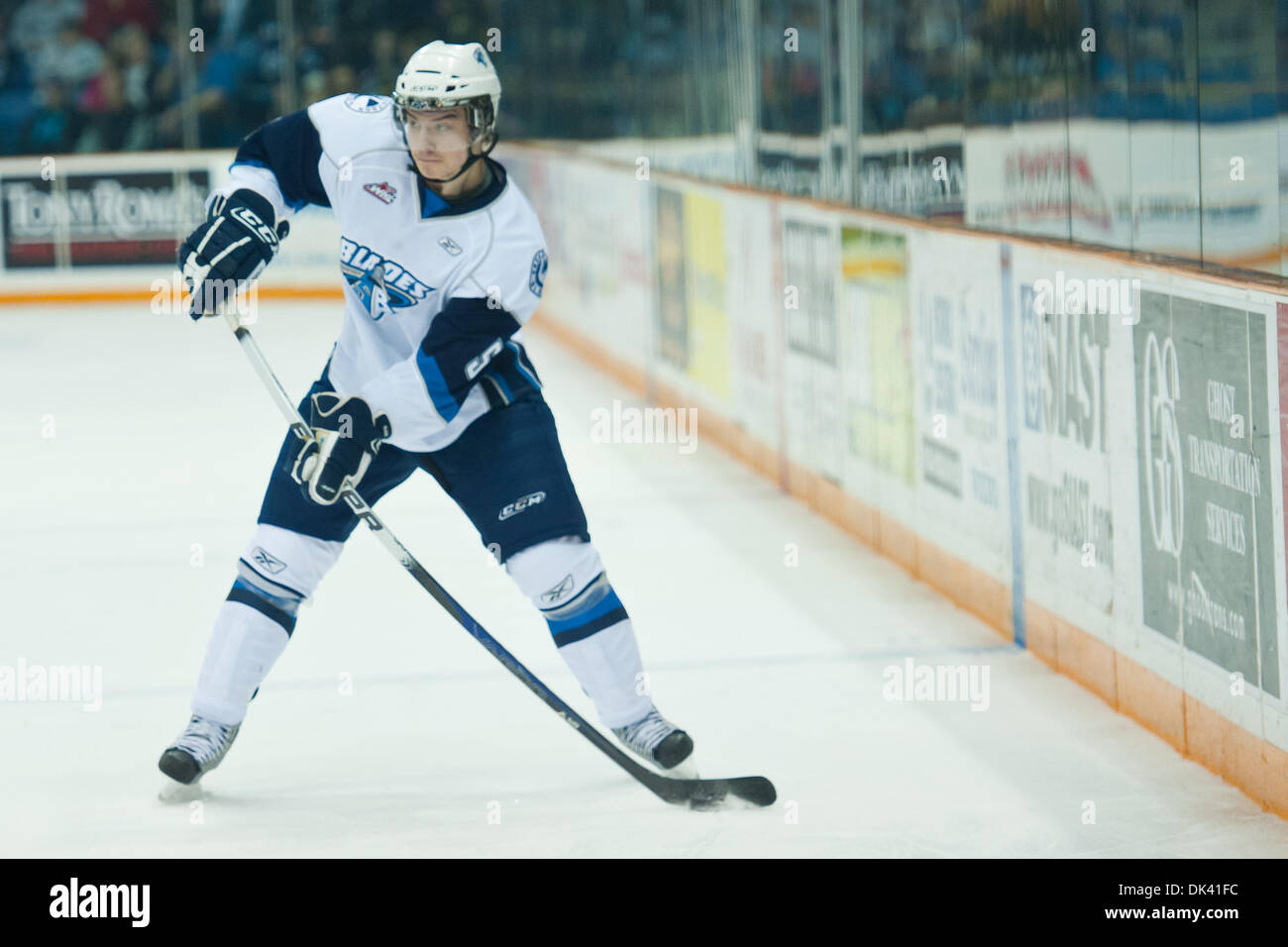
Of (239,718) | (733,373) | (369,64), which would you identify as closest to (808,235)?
(733,373)

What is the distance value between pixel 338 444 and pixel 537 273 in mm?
493

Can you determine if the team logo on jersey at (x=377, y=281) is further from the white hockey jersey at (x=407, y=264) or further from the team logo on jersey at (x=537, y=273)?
the team logo on jersey at (x=537, y=273)

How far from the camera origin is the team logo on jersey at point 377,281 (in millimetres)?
3717

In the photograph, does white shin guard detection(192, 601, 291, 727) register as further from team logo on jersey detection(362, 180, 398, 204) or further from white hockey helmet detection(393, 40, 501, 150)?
white hockey helmet detection(393, 40, 501, 150)

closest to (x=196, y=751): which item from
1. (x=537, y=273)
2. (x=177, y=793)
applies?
(x=177, y=793)

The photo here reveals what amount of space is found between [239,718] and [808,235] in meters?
3.57

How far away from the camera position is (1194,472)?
390 centimetres

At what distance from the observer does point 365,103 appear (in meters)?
3.85

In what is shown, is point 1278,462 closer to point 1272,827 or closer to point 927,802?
point 1272,827

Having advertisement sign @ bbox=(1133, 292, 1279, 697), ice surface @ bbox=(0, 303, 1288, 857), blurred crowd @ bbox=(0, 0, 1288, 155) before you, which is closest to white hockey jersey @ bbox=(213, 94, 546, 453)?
ice surface @ bbox=(0, 303, 1288, 857)

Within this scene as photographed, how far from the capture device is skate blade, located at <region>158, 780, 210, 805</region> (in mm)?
3855

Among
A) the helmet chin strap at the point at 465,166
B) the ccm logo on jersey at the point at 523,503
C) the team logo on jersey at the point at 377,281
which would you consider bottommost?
the ccm logo on jersey at the point at 523,503

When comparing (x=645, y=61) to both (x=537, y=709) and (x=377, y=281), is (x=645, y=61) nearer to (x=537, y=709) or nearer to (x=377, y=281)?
(x=537, y=709)

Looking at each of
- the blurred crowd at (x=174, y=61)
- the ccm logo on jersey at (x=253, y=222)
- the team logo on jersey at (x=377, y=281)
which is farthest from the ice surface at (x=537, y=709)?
the blurred crowd at (x=174, y=61)
